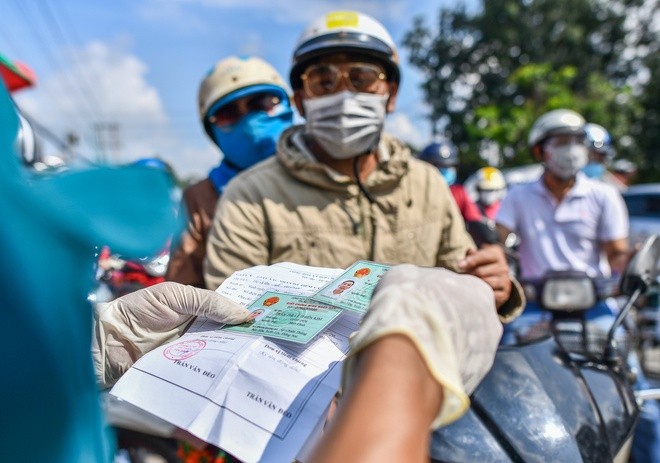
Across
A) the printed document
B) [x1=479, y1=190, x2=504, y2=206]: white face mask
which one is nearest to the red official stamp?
the printed document

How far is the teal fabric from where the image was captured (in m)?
0.61

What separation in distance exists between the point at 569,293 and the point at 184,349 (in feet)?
7.27

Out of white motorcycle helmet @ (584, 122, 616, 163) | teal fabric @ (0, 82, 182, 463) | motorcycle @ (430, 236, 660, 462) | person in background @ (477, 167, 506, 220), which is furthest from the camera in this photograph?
person in background @ (477, 167, 506, 220)

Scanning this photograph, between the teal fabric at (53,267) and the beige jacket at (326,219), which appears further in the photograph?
the beige jacket at (326,219)

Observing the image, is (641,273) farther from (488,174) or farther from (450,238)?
(488,174)

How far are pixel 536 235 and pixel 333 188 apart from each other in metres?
2.17

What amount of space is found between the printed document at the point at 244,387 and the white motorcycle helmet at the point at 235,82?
7.70ft

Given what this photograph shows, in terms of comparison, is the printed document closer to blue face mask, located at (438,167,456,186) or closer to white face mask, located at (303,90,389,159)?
white face mask, located at (303,90,389,159)

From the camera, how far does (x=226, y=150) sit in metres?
3.22

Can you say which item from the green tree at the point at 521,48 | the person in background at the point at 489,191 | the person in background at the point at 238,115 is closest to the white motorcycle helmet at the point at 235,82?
the person in background at the point at 238,115

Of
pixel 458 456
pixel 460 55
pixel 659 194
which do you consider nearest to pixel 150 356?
pixel 458 456

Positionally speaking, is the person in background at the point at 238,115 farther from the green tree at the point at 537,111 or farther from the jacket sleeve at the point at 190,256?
the green tree at the point at 537,111

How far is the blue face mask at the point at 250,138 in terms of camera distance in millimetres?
3131

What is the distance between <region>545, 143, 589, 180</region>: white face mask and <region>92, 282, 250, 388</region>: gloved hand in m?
3.31
